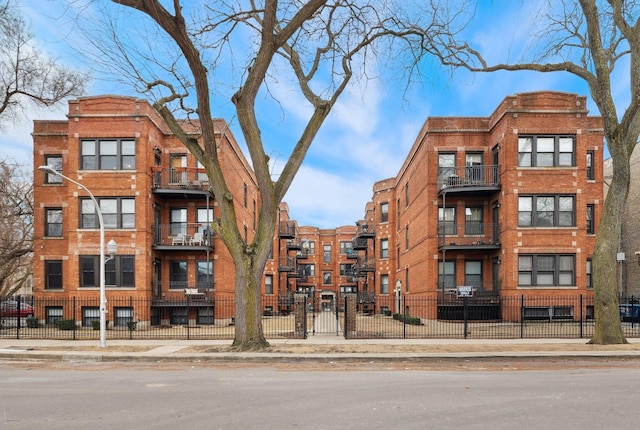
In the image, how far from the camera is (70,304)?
26266mm

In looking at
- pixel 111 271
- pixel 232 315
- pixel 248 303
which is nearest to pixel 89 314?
pixel 111 271

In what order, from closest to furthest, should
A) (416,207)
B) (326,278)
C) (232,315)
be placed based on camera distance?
(232,315) → (416,207) → (326,278)

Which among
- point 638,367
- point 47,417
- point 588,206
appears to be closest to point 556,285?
point 588,206

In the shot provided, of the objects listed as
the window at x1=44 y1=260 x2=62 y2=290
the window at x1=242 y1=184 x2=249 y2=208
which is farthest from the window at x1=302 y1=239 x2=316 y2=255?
the window at x1=44 y1=260 x2=62 y2=290

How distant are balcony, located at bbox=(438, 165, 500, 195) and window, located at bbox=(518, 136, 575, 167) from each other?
1.58 meters

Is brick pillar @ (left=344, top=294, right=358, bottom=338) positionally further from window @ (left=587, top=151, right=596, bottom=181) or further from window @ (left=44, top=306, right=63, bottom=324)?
window @ (left=587, top=151, right=596, bottom=181)

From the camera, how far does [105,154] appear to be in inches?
1021

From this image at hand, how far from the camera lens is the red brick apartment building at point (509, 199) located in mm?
25234

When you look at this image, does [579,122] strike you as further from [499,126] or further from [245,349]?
[245,349]

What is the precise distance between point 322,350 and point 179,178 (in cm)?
1710

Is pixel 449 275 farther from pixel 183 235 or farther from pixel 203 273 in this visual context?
pixel 183 235

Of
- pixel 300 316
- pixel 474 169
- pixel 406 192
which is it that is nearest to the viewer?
pixel 300 316

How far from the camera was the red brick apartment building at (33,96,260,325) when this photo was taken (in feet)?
84.5

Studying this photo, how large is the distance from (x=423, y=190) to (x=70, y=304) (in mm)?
20536
